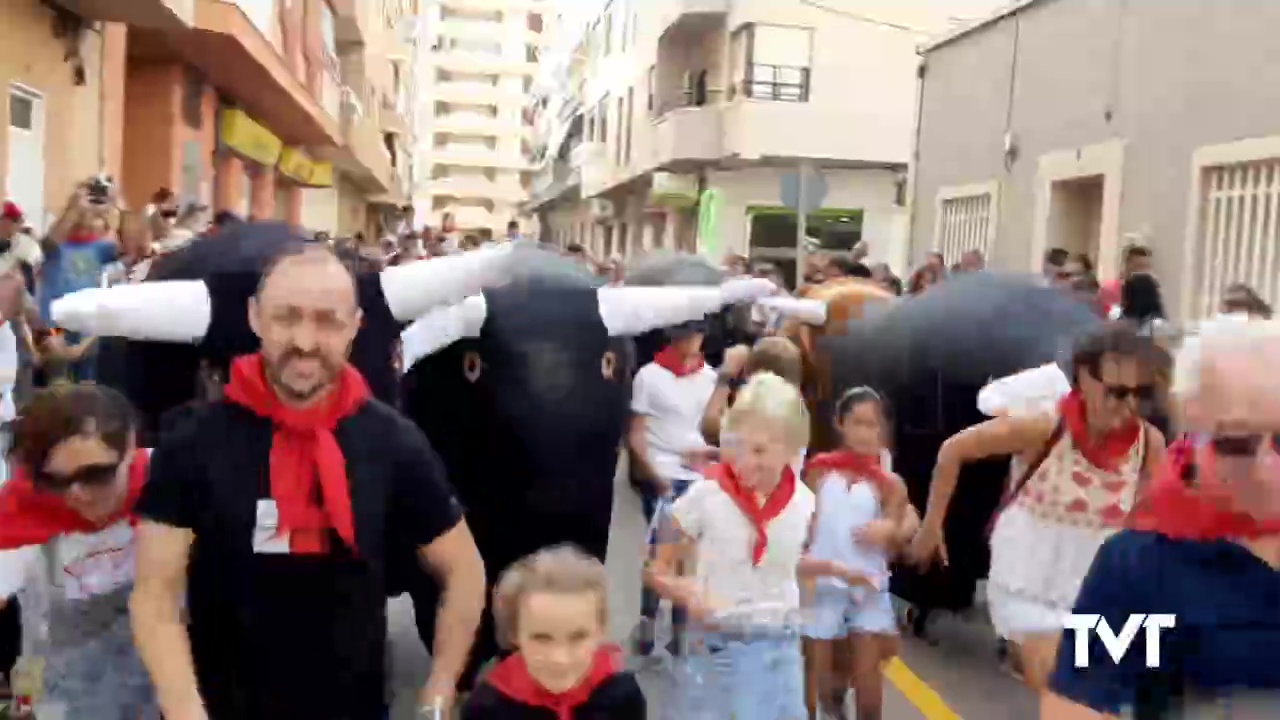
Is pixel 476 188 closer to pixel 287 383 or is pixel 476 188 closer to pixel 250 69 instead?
pixel 250 69

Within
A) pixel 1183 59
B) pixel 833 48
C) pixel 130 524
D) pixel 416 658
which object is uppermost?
pixel 833 48

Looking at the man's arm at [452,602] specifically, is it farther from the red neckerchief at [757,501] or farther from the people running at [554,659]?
the red neckerchief at [757,501]

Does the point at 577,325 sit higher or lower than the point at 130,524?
higher

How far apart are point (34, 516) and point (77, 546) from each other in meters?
0.12

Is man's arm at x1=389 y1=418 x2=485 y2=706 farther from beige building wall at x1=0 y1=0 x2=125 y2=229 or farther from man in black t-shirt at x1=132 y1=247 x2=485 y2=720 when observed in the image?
beige building wall at x1=0 y1=0 x2=125 y2=229

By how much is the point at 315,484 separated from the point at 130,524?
1.11 m

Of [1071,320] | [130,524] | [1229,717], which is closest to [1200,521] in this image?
[1229,717]

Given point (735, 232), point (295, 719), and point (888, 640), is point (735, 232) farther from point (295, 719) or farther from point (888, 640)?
point (295, 719)

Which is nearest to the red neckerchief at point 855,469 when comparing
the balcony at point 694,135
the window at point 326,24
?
the window at point 326,24

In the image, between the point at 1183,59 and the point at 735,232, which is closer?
the point at 1183,59

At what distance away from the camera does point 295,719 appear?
3072 mm

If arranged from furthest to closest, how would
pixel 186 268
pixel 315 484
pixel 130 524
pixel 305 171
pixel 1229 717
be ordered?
pixel 305 171
pixel 186 268
pixel 130 524
pixel 315 484
pixel 1229 717

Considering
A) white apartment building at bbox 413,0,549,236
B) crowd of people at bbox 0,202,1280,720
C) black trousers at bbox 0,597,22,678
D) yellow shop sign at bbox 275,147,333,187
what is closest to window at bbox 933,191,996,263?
yellow shop sign at bbox 275,147,333,187

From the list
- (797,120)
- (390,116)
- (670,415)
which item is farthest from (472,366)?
(390,116)
